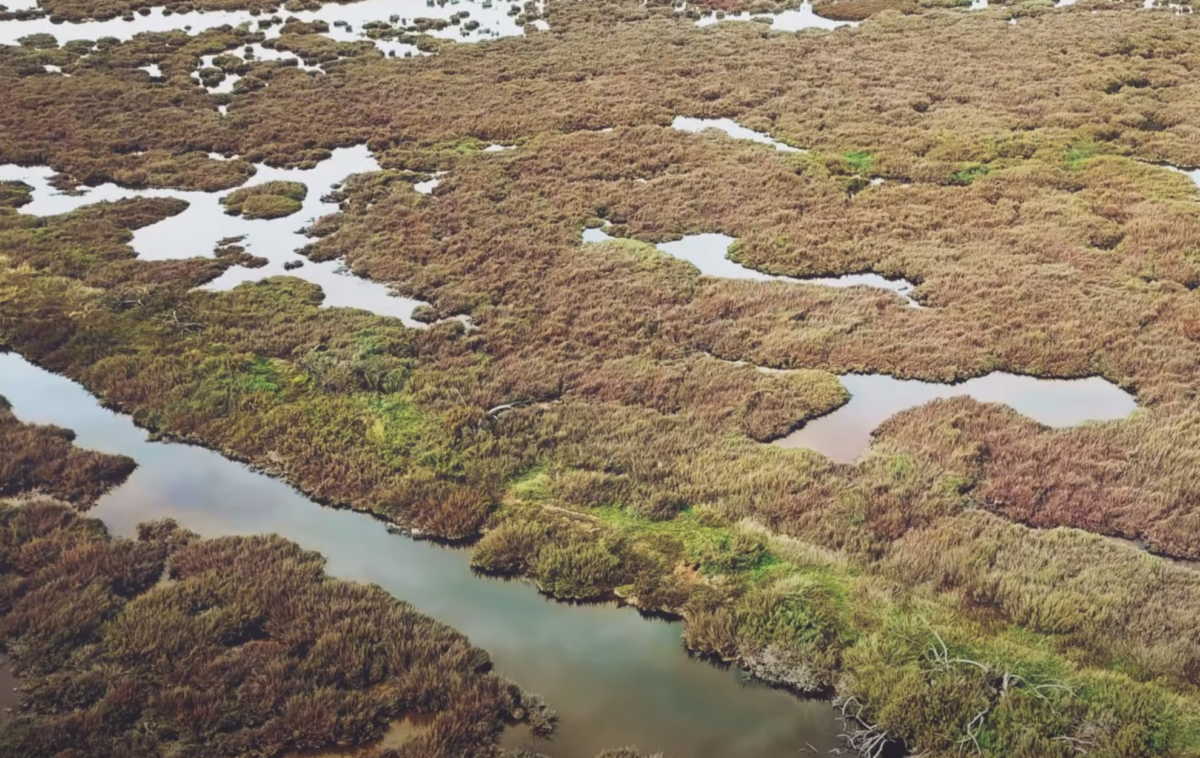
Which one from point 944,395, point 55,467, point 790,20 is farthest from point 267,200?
point 790,20

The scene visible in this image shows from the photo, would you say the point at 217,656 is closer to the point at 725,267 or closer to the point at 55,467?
the point at 55,467

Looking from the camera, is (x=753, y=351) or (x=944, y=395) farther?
(x=753, y=351)

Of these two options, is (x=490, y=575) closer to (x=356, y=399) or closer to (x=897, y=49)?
(x=356, y=399)

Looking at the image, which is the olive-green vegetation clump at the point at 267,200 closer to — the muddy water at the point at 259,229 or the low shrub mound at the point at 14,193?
the muddy water at the point at 259,229

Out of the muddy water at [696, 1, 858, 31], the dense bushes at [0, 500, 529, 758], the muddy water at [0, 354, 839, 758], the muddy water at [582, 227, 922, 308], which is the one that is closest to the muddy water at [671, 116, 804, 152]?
the muddy water at [582, 227, 922, 308]

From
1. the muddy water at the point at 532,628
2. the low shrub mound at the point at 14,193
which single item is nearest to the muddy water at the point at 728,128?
the muddy water at the point at 532,628

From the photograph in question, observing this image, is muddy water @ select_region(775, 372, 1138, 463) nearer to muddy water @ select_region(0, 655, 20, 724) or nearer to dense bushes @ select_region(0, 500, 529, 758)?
dense bushes @ select_region(0, 500, 529, 758)
